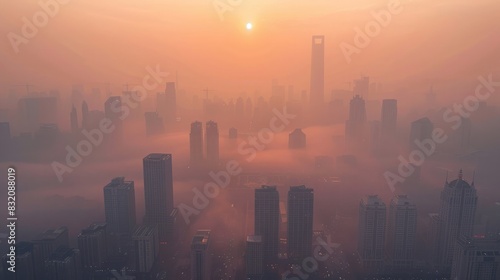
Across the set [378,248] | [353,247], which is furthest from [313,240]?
[378,248]

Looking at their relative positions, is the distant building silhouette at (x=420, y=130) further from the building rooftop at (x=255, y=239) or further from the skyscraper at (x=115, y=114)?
the skyscraper at (x=115, y=114)

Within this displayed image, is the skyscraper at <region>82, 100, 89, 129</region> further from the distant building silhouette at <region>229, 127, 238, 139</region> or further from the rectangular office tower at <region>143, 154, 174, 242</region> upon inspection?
the distant building silhouette at <region>229, 127, 238, 139</region>

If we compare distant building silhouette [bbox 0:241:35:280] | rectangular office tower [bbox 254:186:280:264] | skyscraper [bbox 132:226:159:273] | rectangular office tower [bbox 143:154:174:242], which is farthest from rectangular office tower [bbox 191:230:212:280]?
distant building silhouette [bbox 0:241:35:280]

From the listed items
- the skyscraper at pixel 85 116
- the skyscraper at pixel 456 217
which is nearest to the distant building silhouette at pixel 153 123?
the skyscraper at pixel 85 116

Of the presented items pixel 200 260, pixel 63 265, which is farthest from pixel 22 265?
pixel 200 260

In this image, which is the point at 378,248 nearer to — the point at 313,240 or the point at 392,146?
the point at 313,240

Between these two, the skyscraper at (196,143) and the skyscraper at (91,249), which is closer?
the skyscraper at (91,249)
